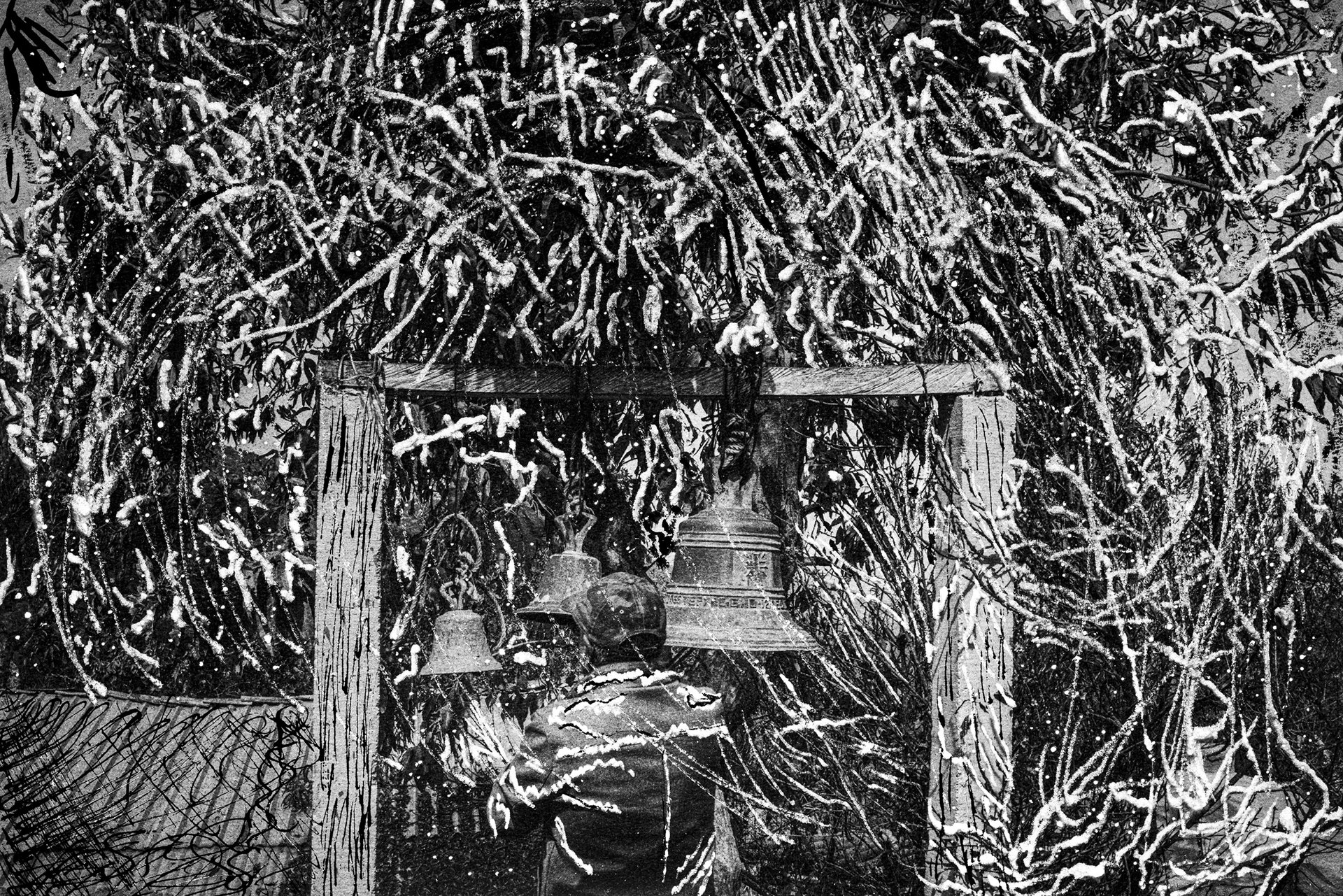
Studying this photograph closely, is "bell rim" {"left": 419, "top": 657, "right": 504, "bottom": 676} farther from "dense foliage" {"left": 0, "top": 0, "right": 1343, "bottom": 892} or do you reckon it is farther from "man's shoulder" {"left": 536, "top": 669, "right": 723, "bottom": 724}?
"man's shoulder" {"left": 536, "top": 669, "right": 723, "bottom": 724}

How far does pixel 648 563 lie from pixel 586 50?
8.18 feet

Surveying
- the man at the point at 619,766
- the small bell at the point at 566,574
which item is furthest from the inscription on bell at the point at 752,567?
the small bell at the point at 566,574

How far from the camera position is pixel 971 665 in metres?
3.77

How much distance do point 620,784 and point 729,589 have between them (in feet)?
2.06

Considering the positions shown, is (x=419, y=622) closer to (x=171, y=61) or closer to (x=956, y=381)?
(x=171, y=61)

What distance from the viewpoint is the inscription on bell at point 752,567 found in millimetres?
3705

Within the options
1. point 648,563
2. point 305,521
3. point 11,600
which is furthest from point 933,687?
point 11,600

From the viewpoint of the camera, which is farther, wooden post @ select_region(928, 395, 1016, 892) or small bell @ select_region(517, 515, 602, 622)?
small bell @ select_region(517, 515, 602, 622)

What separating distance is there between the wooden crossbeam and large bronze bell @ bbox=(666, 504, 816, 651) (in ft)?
1.37

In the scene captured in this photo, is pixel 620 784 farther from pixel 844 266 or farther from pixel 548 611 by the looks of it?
pixel 844 266

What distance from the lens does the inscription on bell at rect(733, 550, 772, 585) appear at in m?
3.71

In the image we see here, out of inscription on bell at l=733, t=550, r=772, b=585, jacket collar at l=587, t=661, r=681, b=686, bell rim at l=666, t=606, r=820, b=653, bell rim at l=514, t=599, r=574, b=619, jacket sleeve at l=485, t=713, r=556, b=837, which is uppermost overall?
inscription on bell at l=733, t=550, r=772, b=585

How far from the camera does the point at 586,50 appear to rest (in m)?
4.41

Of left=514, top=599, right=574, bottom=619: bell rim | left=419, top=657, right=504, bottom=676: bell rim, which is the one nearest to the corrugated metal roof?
left=419, top=657, right=504, bottom=676: bell rim
